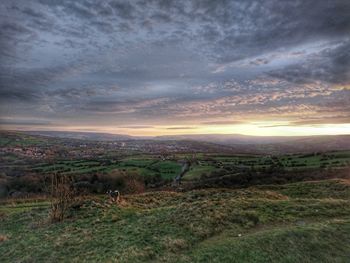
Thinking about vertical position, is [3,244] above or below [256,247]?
below

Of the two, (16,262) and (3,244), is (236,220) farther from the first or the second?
(3,244)

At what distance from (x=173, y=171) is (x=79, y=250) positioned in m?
65.2

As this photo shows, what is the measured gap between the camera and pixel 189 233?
14.2 m

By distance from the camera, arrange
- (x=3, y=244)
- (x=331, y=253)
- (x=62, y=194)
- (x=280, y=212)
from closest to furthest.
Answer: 1. (x=331, y=253)
2. (x=3, y=244)
3. (x=280, y=212)
4. (x=62, y=194)

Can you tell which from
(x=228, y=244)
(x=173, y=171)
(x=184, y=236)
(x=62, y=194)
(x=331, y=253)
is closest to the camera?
(x=331, y=253)

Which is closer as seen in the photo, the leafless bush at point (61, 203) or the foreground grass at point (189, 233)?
the foreground grass at point (189, 233)

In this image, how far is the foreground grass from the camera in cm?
1194

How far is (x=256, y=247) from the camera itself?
1211 centimetres

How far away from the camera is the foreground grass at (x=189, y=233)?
1194 cm

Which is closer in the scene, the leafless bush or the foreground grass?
the foreground grass

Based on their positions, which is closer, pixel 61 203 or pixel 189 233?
pixel 189 233

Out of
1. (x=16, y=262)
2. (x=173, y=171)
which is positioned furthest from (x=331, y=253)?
(x=173, y=171)

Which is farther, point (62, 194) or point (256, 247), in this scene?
point (62, 194)

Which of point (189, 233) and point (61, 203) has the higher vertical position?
point (61, 203)
